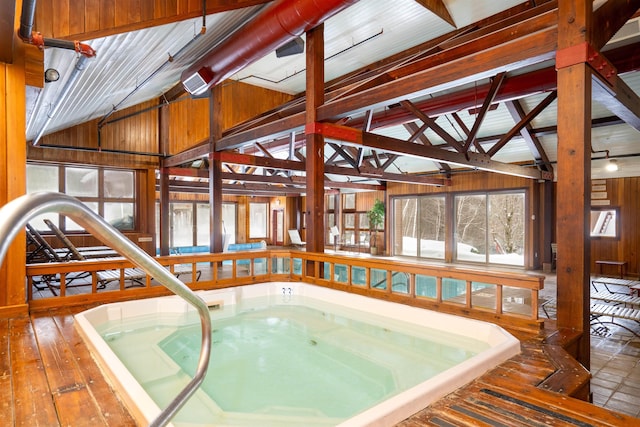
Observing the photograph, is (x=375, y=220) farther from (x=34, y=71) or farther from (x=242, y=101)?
(x=34, y=71)

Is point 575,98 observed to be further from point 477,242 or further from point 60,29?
point 477,242

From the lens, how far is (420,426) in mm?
1420

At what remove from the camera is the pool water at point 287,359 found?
81.8 inches

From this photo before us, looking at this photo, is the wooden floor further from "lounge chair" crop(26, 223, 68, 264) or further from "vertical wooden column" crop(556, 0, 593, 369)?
"lounge chair" crop(26, 223, 68, 264)

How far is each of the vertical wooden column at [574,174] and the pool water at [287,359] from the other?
65cm

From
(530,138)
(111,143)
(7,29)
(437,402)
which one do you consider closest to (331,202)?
(530,138)

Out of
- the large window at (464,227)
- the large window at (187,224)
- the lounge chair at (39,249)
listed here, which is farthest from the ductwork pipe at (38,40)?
the large window at (187,224)

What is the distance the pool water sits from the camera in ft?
6.82

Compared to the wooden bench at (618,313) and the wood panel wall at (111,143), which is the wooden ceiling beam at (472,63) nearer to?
the wooden bench at (618,313)

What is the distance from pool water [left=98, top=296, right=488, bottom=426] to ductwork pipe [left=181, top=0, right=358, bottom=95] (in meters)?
2.81

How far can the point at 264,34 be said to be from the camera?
3643 mm

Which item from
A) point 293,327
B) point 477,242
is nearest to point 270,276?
point 293,327

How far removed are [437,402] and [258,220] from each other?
46.8ft

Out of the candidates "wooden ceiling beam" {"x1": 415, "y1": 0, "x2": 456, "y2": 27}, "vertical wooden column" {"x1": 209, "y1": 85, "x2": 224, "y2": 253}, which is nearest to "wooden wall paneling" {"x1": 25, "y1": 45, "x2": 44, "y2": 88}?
"vertical wooden column" {"x1": 209, "y1": 85, "x2": 224, "y2": 253}
